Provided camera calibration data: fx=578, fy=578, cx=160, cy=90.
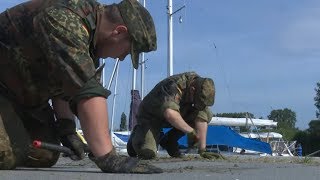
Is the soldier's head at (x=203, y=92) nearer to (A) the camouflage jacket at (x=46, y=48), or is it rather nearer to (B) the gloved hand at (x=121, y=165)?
(A) the camouflage jacket at (x=46, y=48)

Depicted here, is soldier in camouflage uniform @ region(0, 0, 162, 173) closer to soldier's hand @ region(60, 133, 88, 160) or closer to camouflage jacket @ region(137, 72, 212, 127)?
soldier's hand @ region(60, 133, 88, 160)

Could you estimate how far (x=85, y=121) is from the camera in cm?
330

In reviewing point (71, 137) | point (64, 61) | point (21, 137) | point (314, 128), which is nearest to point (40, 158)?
point (71, 137)

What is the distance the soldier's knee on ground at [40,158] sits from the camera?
164 inches

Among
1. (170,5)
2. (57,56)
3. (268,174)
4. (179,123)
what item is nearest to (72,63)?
(57,56)

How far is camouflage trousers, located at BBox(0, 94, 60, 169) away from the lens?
3.63 metres

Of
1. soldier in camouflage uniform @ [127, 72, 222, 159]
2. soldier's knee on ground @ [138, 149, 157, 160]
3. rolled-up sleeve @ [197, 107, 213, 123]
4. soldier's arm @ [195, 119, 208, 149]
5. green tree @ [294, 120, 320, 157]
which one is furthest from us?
green tree @ [294, 120, 320, 157]

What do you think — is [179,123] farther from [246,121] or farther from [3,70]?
[246,121]

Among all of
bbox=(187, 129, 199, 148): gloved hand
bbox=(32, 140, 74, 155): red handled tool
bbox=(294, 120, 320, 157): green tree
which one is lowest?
bbox=(294, 120, 320, 157): green tree

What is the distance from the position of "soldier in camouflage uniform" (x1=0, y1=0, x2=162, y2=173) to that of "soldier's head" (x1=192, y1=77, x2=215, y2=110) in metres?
2.93

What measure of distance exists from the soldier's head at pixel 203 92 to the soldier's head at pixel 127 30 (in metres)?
3.25

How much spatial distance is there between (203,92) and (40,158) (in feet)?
9.82

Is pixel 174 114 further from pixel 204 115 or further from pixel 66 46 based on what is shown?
pixel 66 46

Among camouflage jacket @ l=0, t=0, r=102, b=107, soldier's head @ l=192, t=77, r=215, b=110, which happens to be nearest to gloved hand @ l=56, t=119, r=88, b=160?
camouflage jacket @ l=0, t=0, r=102, b=107
